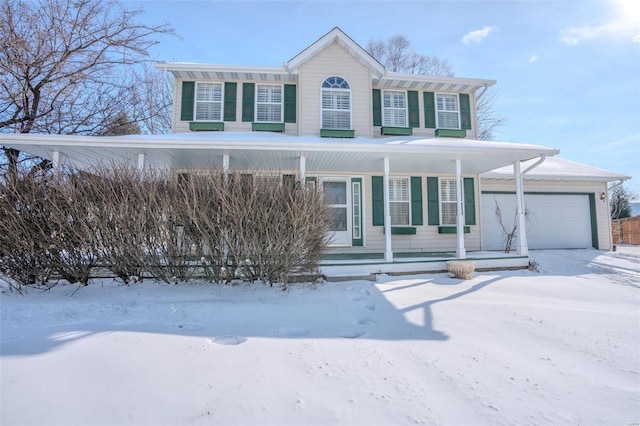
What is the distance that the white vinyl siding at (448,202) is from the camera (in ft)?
30.7

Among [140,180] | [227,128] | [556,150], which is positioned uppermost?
[227,128]

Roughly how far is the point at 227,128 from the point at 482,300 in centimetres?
780

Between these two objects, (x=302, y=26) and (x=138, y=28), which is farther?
(x=138, y=28)

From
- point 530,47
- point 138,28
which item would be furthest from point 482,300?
point 138,28

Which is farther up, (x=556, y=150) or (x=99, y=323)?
(x=556, y=150)

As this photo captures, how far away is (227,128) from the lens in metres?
9.12

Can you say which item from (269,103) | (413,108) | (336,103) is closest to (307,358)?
(336,103)

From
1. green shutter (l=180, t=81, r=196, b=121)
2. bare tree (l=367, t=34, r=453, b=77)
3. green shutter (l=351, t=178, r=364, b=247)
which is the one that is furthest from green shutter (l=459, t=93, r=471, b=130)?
bare tree (l=367, t=34, r=453, b=77)

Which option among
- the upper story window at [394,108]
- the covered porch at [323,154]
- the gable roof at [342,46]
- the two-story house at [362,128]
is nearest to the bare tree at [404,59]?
the two-story house at [362,128]

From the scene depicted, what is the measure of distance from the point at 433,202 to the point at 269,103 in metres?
5.74

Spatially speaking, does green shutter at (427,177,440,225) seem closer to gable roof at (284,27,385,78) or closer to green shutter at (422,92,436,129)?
green shutter at (422,92,436,129)

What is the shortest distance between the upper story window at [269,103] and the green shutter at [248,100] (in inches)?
5.8

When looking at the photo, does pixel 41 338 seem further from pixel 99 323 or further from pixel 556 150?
pixel 556 150

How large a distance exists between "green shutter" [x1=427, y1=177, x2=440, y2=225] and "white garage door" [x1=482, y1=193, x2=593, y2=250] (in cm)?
210
